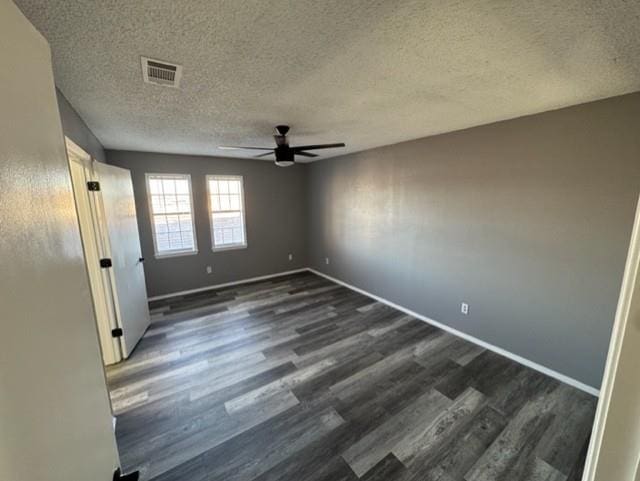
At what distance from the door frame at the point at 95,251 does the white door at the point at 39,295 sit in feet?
6.12

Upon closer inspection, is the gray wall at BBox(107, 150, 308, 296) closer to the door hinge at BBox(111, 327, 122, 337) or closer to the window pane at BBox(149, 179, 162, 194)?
the window pane at BBox(149, 179, 162, 194)

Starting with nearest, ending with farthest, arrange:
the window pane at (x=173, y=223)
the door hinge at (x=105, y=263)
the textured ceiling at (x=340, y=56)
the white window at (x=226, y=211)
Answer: the textured ceiling at (x=340, y=56) < the door hinge at (x=105, y=263) < the window pane at (x=173, y=223) < the white window at (x=226, y=211)

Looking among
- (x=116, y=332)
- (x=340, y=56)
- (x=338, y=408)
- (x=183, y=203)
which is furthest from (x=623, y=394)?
(x=183, y=203)

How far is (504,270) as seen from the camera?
259cm

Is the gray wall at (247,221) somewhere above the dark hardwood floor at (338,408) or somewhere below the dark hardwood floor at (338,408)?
above

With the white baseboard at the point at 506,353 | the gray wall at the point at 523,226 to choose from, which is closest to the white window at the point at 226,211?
the gray wall at the point at 523,226

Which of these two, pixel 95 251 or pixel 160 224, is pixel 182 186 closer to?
pixel 160 224

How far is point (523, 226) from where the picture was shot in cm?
243

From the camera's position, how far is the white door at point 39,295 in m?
0.48

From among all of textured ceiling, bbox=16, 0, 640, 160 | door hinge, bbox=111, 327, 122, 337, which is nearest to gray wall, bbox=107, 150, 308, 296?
door hinge, bbox=111, 327, 122, 337

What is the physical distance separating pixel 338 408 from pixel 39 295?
2043 millimetres

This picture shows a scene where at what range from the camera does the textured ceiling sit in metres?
1.07

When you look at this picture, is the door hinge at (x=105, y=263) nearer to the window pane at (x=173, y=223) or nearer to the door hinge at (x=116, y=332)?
the door hinge at (x=116, y=332)

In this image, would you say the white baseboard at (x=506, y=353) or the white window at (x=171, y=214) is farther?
the white window at (x=171, y=214)
